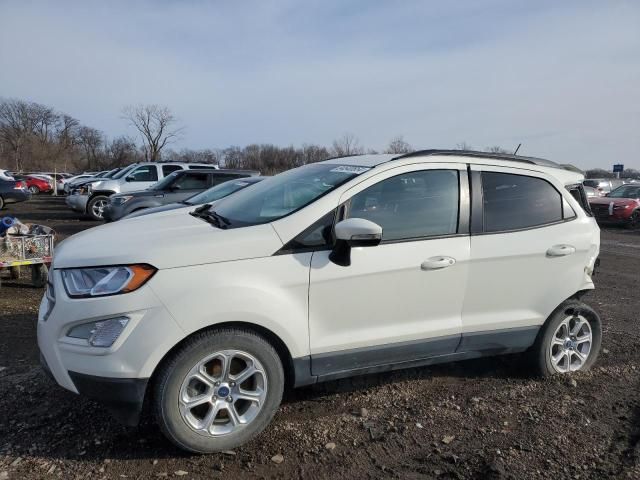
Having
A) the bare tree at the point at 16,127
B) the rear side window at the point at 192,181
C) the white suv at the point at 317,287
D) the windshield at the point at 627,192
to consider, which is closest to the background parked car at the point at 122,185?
the rear side window at the point at 192,181

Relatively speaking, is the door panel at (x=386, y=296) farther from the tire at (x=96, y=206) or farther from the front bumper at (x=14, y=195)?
the front bumper at (x=14, y=195)

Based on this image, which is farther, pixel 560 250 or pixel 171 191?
pixel 171 191

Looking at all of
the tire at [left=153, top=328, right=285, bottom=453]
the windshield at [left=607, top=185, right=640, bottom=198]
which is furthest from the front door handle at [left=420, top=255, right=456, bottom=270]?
the windshield at [left=607, top=185, right=640, bottom=198]

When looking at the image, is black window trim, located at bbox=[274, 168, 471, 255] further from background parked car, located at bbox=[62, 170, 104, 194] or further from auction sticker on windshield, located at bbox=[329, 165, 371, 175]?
background parked car, located at bbox=[62, 170, 104, 194]

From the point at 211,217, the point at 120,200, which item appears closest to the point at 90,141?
the point at 120,200

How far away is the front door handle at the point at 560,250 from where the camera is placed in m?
3.88

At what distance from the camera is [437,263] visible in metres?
3.42

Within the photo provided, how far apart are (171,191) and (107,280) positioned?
9900 mm

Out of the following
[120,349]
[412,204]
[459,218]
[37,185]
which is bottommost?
[37,185]

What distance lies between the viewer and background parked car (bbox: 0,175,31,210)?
18781mm

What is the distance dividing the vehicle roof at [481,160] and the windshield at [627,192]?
17.1 meters

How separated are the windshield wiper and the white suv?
31mm

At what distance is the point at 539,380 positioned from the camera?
Answer: 13.5 ft

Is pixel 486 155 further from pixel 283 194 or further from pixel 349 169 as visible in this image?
pixel 283 194
